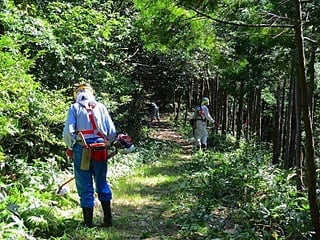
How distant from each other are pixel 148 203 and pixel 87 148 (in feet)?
7.64

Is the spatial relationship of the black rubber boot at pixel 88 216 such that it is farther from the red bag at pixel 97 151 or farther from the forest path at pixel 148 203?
the red bag at pixel 97 151

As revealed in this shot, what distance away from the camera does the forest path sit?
20.5 ft

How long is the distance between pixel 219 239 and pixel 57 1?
8.00m

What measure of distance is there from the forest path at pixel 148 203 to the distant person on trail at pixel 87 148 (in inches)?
19.0

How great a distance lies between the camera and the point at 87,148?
6062 millimetres

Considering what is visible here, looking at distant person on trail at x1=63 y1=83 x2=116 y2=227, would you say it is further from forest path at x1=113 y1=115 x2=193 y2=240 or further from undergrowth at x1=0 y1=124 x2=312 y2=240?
forest path at x1=113 y1=115 x2=193 y2=240

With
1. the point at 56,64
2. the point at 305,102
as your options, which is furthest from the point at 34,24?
the point at 305,102

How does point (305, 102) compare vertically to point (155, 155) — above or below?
above

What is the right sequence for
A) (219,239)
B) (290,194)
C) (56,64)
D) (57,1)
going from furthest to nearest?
(57,1), (56,64), (290,194), (219,239)

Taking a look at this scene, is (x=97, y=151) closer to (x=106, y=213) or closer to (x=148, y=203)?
(x=106, y=213)

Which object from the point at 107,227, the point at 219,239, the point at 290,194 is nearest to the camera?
the point at 219,239

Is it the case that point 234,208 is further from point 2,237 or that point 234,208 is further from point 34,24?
point 34,24

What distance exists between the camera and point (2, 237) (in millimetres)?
4617

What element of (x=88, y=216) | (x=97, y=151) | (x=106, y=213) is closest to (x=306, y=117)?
(x=97, y=151)
